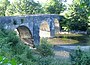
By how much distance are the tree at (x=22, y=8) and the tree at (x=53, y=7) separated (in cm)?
195

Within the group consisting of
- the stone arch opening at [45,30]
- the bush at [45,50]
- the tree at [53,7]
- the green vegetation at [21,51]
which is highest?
the tree at [53,7]

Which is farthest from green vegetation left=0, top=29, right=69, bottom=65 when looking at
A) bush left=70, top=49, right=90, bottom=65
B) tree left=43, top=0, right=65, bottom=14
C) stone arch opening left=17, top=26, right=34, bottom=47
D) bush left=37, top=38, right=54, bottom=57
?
tree left=43, top=0, right=65, bottom=14

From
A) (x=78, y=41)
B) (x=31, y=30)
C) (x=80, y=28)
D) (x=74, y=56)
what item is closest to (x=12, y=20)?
(x=31, y=30)

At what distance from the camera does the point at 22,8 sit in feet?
175

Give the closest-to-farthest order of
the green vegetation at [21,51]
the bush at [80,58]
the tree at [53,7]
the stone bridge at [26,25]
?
the green vegetation at [21,51]
the bush at [80,58]
the stone bridge at [26,25]
the tree at [53,7]

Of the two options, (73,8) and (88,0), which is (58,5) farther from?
(88,0)

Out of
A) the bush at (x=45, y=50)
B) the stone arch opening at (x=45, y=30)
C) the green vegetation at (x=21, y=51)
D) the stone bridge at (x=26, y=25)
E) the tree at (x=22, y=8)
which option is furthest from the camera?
the tree at (x=22, y=8)

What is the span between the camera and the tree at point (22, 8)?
174 ft

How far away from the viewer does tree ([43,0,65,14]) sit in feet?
178

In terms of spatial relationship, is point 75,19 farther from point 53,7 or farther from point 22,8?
point 22,8

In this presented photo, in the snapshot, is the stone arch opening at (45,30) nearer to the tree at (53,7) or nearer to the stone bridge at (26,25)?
the tree at (53,7)

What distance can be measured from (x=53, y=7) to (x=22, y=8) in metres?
6.55

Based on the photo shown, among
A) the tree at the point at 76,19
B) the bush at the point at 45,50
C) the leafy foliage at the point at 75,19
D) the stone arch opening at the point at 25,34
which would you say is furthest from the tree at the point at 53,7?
the bush at the point at 45,50

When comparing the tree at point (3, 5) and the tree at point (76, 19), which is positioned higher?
the tree at point (3, 5)
